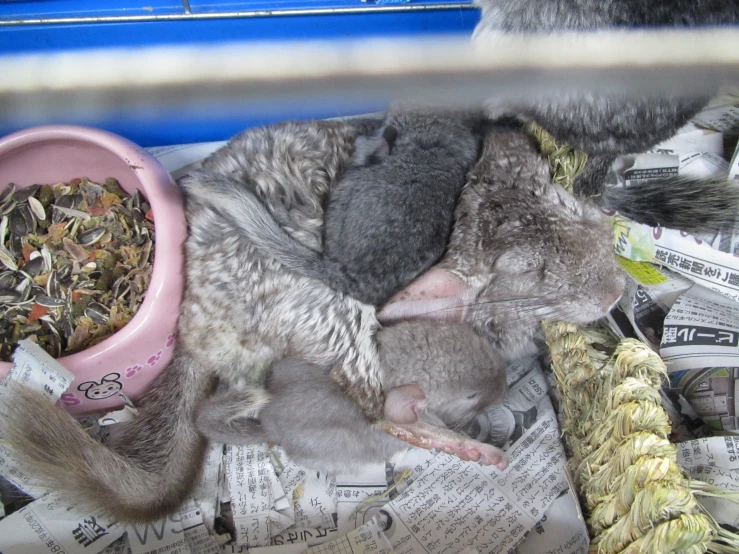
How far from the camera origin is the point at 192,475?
1302mm

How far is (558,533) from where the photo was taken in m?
1.23

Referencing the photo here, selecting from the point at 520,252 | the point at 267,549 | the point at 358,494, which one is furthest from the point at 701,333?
the point at 267,549

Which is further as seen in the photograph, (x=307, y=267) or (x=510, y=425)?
(x=510, y=425)

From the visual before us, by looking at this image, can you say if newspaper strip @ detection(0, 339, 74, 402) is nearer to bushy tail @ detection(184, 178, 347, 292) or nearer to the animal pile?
the animal pile

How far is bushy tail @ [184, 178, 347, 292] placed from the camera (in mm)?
1151

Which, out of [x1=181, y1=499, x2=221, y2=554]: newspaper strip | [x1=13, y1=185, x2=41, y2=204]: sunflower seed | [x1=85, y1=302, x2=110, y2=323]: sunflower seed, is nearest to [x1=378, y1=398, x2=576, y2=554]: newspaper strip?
[x1=181, y1=499, x2=221, y2=554]: newspaper strip

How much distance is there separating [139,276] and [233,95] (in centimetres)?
109

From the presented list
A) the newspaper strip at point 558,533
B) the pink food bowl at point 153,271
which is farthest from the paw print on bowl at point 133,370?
the newspaper strip at point 558,533

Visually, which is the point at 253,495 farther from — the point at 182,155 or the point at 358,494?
the point at 182,155

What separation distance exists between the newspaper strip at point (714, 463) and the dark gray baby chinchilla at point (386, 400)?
0.34m

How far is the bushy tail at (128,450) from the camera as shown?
3.80 feet

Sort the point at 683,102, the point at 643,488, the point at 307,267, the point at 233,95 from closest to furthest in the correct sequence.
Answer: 1. the point at 233,95
2. the point at 643,488
3. the point at 683,102
4. the point at 307,267

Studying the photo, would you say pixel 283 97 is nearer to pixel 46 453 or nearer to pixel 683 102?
pixel 683 102

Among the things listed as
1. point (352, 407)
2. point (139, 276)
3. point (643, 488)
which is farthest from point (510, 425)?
point (139, 276)
